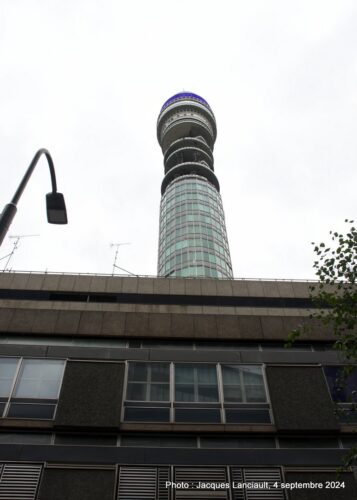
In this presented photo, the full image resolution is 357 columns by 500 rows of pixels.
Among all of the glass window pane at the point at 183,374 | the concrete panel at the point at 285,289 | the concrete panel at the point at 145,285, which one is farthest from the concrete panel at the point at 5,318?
the concrete panel at the point at 285,289

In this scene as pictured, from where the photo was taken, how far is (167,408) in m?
13.8

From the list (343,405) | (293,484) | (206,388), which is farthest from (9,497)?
(343,405)

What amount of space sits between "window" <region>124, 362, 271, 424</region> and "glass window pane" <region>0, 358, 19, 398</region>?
4.39 meters

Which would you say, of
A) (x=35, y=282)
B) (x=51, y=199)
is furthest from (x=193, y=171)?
(x=51, y=199)

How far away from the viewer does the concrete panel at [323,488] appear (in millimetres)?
12141

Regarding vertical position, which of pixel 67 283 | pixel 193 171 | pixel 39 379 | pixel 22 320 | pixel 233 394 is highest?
pixel 193 171

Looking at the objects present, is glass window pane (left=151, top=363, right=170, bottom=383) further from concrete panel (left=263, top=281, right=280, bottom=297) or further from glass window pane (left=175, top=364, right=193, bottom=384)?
concrete panel (left=263, top=281, right=280, bottom=297)

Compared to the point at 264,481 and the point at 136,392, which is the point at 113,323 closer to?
the point at 136,392

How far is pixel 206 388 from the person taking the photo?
567 inches

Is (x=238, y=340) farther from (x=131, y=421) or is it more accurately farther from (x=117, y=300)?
(x=117, y=300)

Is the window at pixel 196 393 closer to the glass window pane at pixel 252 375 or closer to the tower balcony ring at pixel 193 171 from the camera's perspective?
the glass window pane at pixel 252 375

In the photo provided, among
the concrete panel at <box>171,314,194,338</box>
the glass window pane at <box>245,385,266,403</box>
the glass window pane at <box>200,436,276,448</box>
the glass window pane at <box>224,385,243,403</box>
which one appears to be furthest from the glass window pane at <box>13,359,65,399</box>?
the glass window pane at <box>245,385,266,403</box>

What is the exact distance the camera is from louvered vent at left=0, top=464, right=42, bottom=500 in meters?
11.8

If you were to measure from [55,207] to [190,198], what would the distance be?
279 ft
